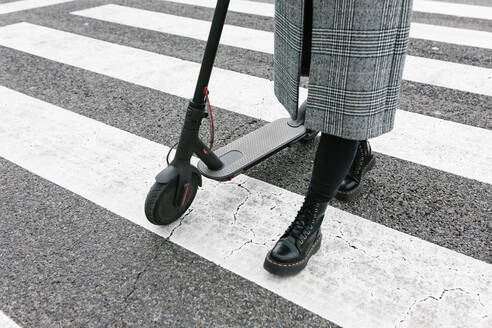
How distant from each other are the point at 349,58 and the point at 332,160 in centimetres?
39

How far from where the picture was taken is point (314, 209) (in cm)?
192

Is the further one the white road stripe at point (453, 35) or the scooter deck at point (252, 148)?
the white road stripe at point (453, 35)

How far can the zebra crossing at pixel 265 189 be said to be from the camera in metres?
1.78

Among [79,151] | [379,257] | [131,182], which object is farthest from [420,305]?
[79,151]

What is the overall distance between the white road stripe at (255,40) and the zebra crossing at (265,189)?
0.02 meters

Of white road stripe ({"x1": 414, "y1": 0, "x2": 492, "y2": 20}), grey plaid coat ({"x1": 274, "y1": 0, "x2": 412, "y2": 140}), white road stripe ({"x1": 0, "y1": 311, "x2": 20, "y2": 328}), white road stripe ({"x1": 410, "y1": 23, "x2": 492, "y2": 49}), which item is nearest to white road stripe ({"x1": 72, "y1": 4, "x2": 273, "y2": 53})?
white road stripe ({"x1": 410, "y1": 23, "x2": 492, "y2": 49})

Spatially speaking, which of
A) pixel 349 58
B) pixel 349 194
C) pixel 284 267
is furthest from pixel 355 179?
pixel 349 58

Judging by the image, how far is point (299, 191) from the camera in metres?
→ 2.42

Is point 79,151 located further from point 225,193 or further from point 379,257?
point 379,257

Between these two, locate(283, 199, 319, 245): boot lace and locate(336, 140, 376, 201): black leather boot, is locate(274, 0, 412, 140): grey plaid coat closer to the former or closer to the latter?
locate(283, 199, 319, 245): boot lace

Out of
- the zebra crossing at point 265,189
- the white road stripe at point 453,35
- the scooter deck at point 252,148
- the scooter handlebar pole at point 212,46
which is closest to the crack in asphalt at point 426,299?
the zebra crossing at point 265,189

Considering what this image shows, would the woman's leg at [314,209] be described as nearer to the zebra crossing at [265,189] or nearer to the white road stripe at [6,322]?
the zebra crossing at [265,189]

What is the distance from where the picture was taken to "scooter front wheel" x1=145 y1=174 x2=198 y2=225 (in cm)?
199

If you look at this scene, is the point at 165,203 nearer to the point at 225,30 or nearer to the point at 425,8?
the point at 225,30
